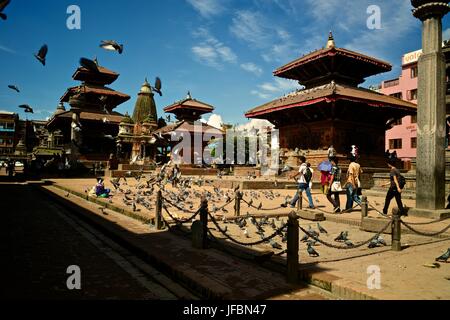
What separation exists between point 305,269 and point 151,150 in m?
34.9

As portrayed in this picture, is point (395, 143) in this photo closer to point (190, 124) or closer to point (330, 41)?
point (330, 41)

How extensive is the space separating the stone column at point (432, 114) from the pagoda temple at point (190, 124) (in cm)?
3069

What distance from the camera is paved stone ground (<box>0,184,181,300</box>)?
3.84 metres

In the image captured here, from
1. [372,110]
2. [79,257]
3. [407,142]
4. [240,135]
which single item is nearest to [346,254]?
[79,257]

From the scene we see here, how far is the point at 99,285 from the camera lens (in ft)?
13.5

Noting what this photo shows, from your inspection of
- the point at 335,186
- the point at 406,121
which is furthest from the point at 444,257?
the point at 406,121

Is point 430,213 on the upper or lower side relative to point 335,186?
lower

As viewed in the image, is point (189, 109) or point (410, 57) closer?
point (410, 57)

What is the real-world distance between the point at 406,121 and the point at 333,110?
73.9ft

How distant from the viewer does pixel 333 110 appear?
65.7ft

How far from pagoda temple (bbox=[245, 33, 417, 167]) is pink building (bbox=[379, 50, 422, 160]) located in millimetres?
15463

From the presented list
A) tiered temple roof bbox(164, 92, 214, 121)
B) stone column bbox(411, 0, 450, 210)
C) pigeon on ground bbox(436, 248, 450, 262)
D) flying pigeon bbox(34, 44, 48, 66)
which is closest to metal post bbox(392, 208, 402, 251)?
pigeon on ground bbox(436, 248, 450, 262)
